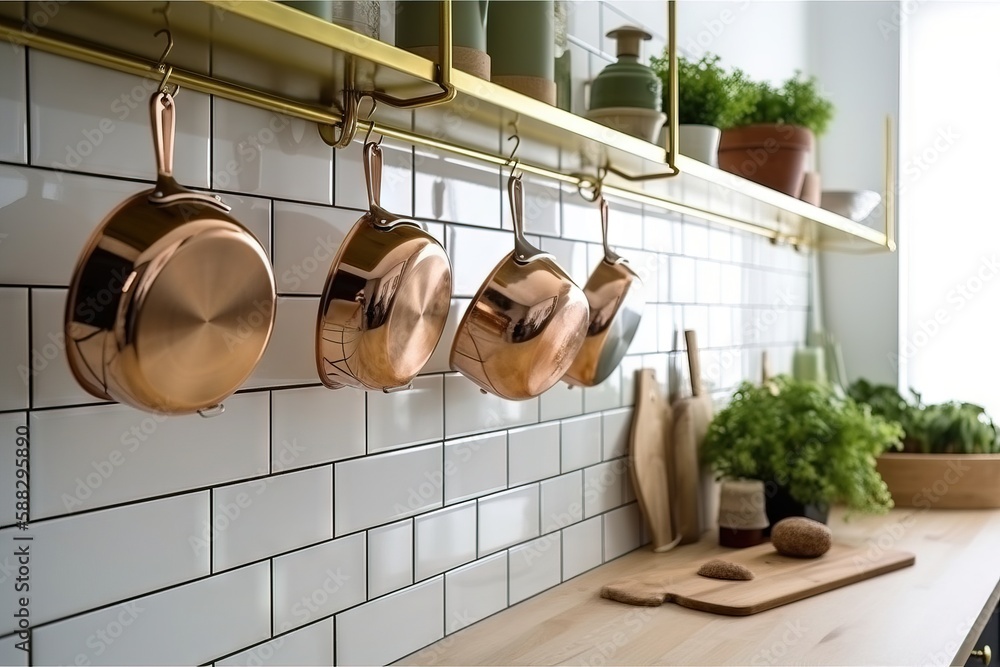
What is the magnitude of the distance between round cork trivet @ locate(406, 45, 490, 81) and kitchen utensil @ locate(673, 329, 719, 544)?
33.9 inches

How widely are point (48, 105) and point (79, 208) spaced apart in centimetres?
8

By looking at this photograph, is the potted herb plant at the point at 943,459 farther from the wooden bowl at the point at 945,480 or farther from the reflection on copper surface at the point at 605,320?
the reflection on copper surface at the point at 605,320

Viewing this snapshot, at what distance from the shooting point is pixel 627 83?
1.27 m

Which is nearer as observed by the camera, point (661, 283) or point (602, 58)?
point (602, 58)

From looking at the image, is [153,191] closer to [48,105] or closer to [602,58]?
[48,105]

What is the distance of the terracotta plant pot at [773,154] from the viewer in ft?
5.63

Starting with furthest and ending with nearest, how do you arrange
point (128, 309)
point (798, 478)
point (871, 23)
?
1. point (871, 23)
2. point (798, 478)
3. point (128, 309)

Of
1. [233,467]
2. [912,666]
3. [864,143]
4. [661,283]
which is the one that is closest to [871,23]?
[864,143]

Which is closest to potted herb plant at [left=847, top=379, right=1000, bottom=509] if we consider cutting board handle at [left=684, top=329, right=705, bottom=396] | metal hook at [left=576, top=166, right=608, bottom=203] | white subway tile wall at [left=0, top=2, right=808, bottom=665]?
cutting board handle at [left=684, top=329, right=705, bottom=396]

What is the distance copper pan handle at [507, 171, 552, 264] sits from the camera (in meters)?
1.06

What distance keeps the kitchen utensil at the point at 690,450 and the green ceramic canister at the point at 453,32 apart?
87 cm

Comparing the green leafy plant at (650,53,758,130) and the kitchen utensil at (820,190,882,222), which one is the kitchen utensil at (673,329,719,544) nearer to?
the green leafy plant at (650,53,758,130)

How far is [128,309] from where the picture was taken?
640 mm

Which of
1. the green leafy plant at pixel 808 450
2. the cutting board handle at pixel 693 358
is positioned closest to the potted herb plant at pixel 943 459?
the green leafy plant at pixel 808 450
